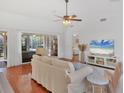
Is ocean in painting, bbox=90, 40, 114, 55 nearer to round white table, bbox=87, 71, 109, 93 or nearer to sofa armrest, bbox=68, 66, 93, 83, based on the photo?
round white table, bbox=87, 71, 109, 93

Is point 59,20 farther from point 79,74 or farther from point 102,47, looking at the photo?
point 79,74

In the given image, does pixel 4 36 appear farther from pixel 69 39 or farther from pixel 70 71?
pixel 70 71

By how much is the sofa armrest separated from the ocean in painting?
12.3 feet

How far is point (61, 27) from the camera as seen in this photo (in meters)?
9.13

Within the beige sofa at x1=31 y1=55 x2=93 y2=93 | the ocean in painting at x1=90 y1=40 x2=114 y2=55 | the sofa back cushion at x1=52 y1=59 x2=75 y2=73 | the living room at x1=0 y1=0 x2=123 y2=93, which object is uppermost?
the living room at x1=0 y1=0 x2=123 y2=93

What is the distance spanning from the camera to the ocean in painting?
20.1ft

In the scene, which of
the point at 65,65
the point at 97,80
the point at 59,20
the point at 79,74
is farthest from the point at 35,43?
the point at 97,80

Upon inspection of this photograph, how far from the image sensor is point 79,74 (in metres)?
2.76

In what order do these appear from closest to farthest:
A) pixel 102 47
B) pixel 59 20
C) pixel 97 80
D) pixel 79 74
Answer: pixel 97 80, pixel 79 74, pixel 59 20, pixel 102 47

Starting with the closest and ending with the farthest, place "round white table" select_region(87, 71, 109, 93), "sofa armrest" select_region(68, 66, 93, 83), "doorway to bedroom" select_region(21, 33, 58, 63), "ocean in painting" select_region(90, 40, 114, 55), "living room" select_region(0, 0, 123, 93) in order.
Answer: "round white table" select_region(87, 71, 109, 93), "sofa armrest" select_region(68, 66, 93, 83), "living room" select_region(0, 0, 123, 93), "ocean in painting" select_region(90, 40, 114, 55), "doorway to bedroom" select_region(21, 33, 58, 63)

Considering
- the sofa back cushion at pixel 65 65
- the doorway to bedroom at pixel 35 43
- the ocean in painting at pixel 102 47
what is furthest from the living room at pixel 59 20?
the sofa back cushion at pixel 65 65

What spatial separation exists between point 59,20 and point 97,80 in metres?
4.21

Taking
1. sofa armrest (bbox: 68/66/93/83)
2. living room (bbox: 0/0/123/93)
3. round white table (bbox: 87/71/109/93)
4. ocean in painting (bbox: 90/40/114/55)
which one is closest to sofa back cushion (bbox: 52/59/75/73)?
sofa armrest (bbox: 68/66/93/83)

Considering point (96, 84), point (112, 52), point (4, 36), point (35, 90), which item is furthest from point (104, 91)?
point (4, 36)
